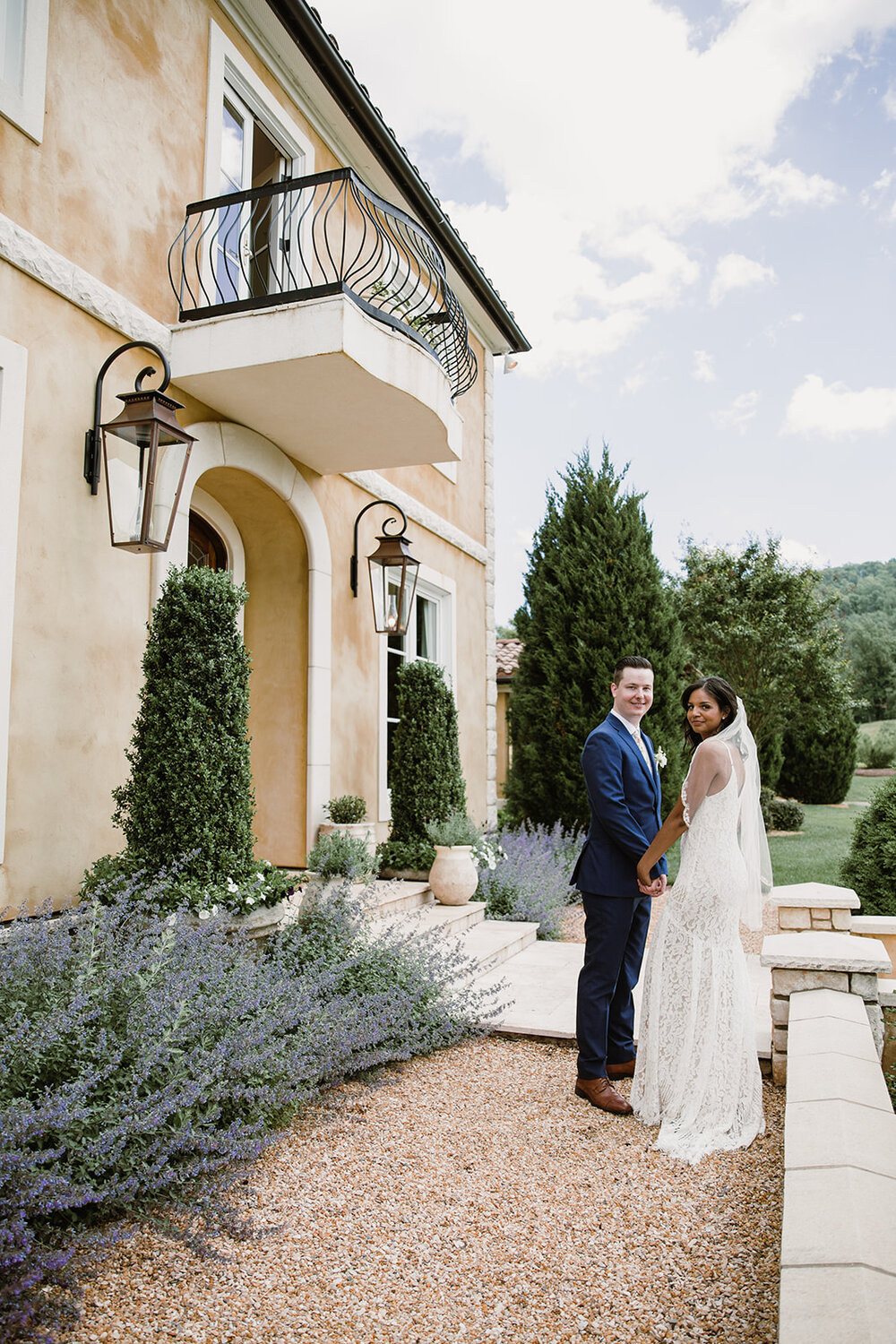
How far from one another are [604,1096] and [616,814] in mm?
1106

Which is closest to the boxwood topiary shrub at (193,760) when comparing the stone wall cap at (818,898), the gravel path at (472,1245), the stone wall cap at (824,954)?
the gravel path at (472,1245)

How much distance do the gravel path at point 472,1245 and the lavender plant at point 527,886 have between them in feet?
12.2

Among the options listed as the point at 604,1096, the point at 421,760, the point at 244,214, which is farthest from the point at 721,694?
the point at 244,214

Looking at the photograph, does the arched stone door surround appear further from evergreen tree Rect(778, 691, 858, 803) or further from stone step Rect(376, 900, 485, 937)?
evergreen tree Rect(778, 691, 858, 803)

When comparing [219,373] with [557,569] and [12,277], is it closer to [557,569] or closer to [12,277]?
[12,277]

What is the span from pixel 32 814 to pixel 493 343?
885 centimetres

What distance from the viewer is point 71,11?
4426mm

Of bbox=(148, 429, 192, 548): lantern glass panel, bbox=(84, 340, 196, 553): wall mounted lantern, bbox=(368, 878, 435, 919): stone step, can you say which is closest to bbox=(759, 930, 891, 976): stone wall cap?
bbox=(368, 878, 435, 919): stone step

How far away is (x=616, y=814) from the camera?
3.23 meters

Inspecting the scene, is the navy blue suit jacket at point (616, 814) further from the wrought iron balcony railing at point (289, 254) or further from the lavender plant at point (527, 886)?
the lavender plant at point (527, 886)

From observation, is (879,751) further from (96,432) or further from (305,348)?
(96,432)

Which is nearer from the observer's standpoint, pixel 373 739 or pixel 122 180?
pixel 122 180

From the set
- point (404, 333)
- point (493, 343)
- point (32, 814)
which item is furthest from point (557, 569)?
point (32, 814)

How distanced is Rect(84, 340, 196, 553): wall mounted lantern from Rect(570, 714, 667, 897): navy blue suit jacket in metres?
2.43
